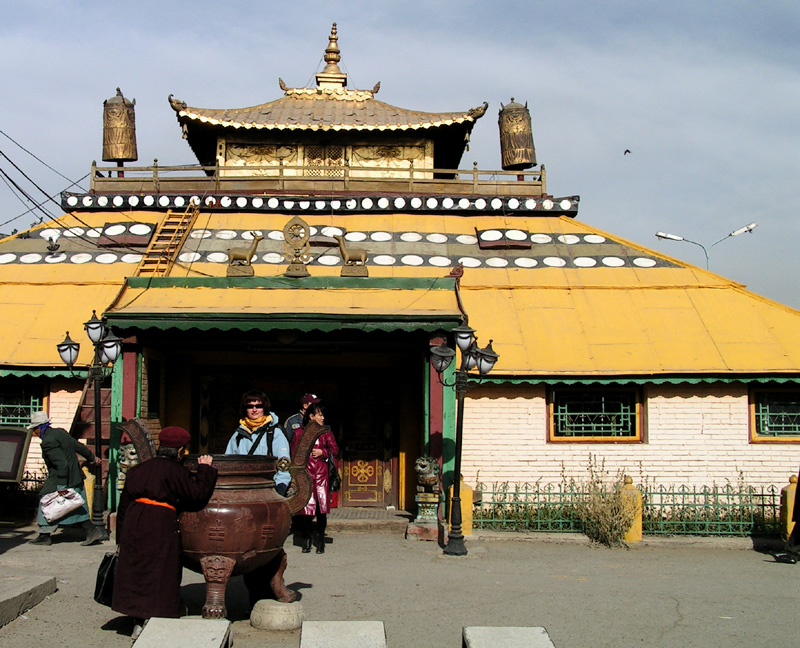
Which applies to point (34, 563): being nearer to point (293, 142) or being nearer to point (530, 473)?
point (530, 473)

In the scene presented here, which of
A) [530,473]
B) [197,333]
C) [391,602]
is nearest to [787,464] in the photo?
[530,473]

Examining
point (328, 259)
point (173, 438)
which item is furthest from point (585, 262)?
point (173, 438)

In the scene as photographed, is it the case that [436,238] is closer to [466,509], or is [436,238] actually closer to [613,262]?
[613,262]

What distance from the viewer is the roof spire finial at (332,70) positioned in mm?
25672

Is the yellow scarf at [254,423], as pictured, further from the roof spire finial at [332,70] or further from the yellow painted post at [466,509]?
the roof spire finial at [332,70]

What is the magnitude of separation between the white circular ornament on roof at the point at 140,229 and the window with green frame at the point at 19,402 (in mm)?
4397

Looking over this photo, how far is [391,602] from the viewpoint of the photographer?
9.23 meters

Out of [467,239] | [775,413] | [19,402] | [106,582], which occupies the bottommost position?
[106,582]

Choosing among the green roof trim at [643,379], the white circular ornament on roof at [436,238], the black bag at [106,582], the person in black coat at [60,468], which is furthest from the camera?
the white circular ornament on roof at [436,238]

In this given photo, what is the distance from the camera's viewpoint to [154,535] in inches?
283

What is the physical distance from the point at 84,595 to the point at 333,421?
7.66 m

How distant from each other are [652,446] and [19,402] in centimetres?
1114

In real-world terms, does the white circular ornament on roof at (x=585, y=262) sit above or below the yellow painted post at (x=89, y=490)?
above

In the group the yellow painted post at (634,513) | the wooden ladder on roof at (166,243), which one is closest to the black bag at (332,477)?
the yellow painted post at (634,513)
